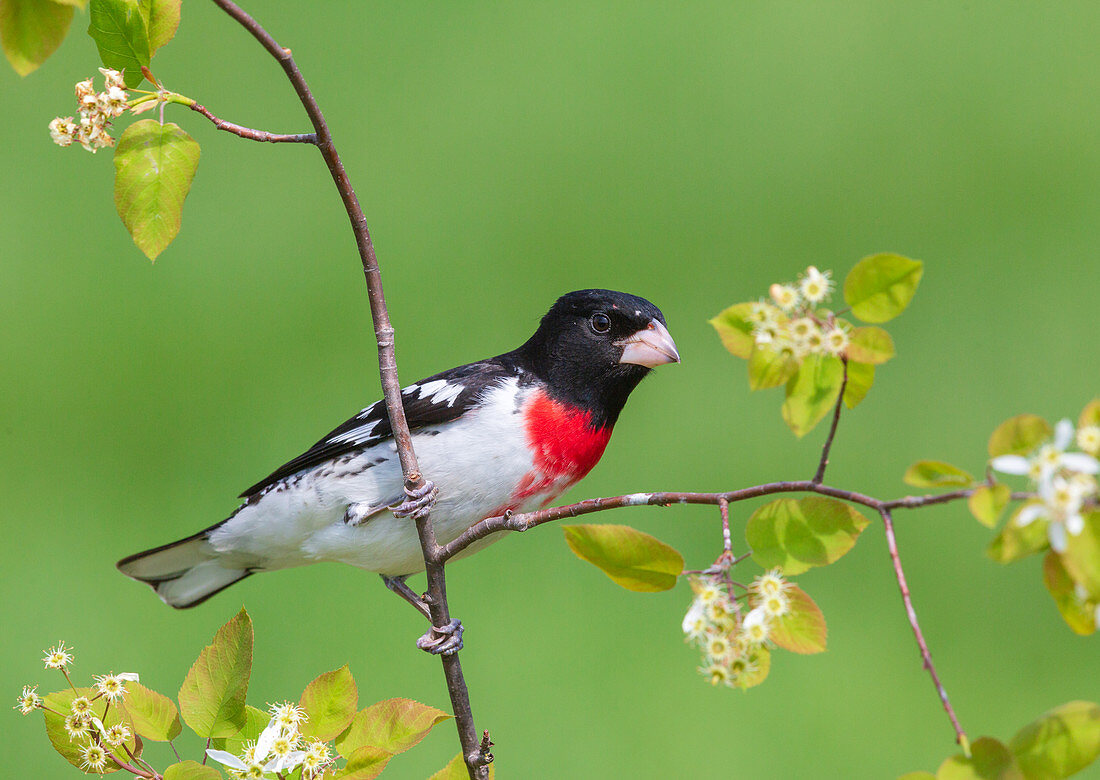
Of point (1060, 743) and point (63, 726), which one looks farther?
point (63, 726)

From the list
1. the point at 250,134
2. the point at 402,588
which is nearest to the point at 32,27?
the point at 250,134

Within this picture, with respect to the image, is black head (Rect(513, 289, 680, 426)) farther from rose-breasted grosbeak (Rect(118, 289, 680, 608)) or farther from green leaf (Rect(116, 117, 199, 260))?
green leaf (Rect(116, 117, 199, 260))

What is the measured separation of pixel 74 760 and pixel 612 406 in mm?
1495

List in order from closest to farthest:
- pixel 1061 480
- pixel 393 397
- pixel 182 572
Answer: pixel 1061 480
pixel 393 397
pixel 182 572

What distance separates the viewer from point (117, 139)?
50.7 inches

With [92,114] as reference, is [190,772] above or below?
below

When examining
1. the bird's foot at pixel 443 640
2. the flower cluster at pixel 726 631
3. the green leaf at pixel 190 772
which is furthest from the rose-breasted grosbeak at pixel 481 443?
the flower cluster at pixel 726 631

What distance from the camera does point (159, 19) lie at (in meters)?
1.29

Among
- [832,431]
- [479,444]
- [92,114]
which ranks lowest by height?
[832,431]

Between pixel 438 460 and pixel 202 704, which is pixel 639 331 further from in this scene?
pixel 202 704

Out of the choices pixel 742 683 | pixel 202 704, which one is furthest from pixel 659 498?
pixel 202 704

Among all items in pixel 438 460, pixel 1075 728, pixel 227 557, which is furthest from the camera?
pixel 227 557

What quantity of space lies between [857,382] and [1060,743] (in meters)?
0.45

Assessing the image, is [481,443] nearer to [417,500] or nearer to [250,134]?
[417,500]
